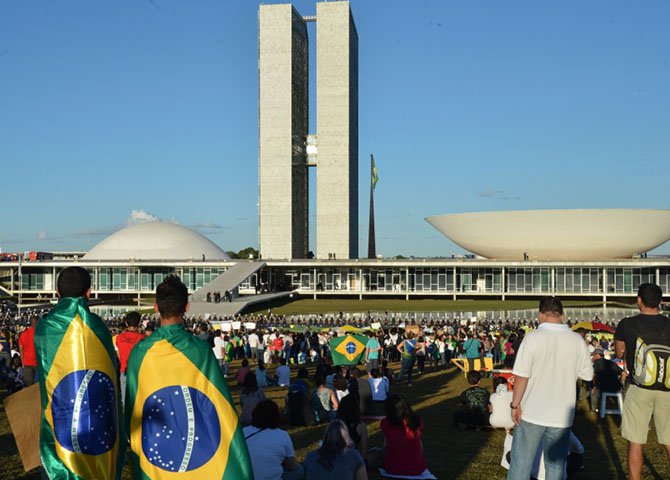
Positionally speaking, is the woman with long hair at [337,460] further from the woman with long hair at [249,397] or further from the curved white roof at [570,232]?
the curved white roof at [570,232]

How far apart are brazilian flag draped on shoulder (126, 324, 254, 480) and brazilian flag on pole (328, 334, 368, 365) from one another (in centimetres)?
1358

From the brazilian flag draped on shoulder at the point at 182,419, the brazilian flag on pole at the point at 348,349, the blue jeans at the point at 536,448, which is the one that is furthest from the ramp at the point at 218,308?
the brazilian flag draped on shoulder at the point at 182,419

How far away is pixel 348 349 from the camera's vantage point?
1775 centimetres

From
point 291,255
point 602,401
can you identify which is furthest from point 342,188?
point 602,401

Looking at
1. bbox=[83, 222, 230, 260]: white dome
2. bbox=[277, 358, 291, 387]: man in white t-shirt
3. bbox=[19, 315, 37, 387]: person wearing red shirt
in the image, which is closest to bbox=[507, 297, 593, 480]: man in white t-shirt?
bbox=[19, 315, 37, 387]: person wearing red shirt

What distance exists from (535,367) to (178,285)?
2754 mm

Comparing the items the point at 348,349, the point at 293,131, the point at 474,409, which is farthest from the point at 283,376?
the point at 293,131

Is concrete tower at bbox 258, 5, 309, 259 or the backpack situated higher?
concrete tower at bbox 258, 5, 309, 259

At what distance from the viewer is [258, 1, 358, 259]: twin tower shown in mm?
81250

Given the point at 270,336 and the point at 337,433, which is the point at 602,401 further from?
the point at 270,336

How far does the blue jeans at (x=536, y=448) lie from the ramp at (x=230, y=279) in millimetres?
47346

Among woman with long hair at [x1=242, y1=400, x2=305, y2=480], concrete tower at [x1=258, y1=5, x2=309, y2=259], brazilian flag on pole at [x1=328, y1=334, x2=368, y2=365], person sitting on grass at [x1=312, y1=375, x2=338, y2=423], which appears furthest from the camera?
concrete tower at [x1=258, y1=5, x2=309, y2=259]

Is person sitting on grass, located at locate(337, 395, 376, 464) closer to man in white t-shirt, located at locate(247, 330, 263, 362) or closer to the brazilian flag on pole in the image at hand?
the brazilian flag on pole

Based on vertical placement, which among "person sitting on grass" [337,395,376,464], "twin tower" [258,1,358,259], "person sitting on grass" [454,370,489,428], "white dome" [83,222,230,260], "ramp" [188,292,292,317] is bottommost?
"ramp" [188,292,292,317]
